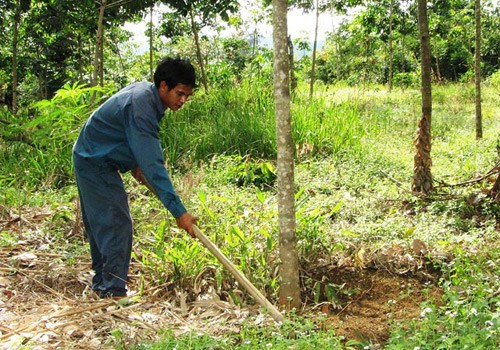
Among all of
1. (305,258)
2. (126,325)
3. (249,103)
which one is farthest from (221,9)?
(126,325)

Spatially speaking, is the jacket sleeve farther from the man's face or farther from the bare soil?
the bare soil

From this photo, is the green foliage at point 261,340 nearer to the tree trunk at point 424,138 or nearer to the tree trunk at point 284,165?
the tree trunk at point 284,165

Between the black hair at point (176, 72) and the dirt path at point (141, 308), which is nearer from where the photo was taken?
the dirt path at point (141, 308)

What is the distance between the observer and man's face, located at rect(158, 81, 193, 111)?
3.14 m

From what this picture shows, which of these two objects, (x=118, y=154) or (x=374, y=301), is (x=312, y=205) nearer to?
(x=374, y=301)

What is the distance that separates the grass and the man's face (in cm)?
87

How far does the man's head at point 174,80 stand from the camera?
3086 millimetres

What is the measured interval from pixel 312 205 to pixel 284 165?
194 cm

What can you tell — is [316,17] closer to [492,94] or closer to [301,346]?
[492,94]

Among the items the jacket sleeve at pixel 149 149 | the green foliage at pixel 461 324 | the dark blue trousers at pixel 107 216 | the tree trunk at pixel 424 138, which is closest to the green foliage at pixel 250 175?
the tree trunk at pixel 424 138

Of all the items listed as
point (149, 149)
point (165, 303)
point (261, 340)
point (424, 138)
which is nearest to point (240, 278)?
point (261, 340)

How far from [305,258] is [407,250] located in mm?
728

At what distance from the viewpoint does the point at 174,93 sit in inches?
124

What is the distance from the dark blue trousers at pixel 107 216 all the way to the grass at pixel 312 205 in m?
0.25
